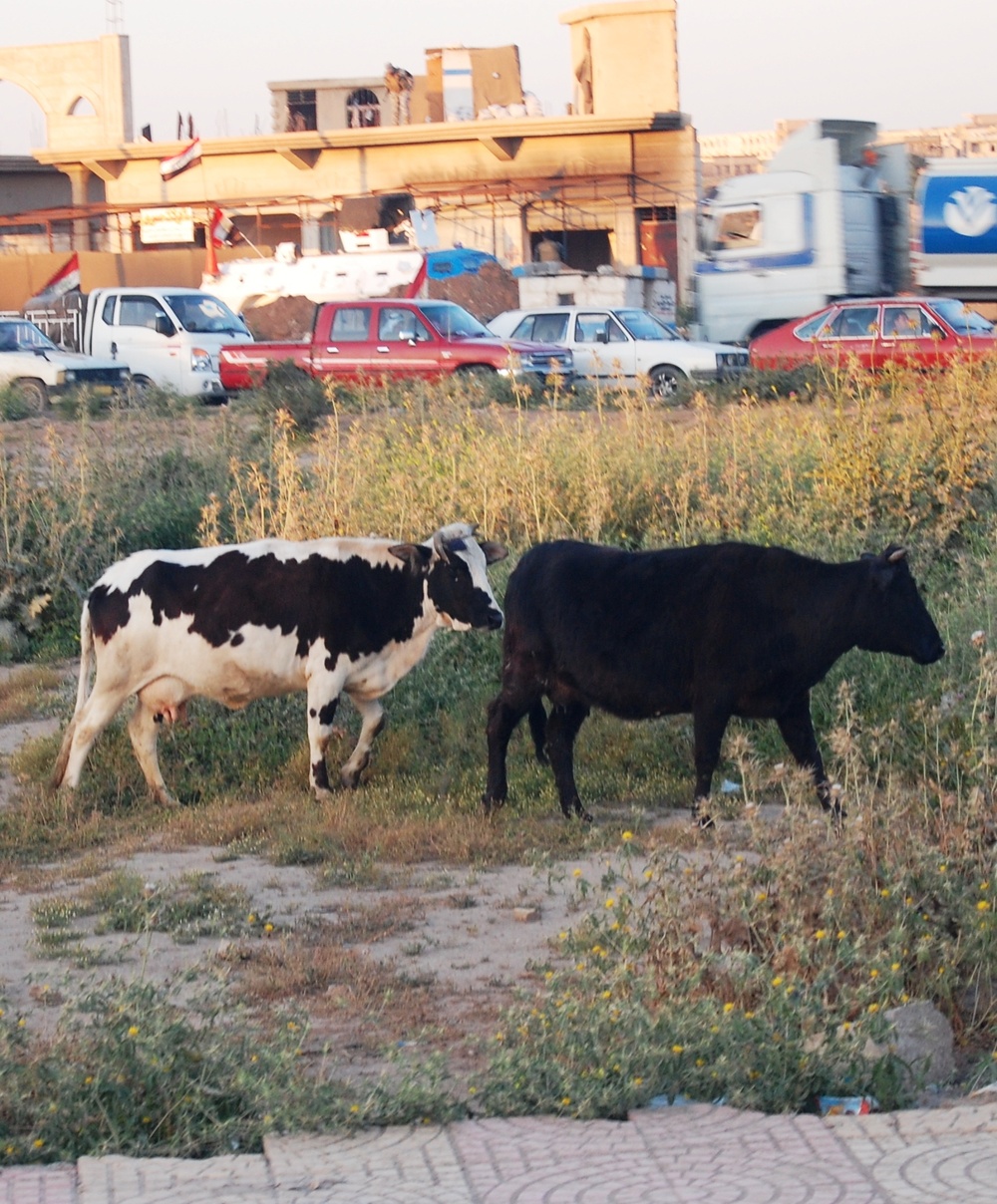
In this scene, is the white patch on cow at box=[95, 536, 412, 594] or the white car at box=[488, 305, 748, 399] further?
the white car at box=[488, 305, 748, 399]

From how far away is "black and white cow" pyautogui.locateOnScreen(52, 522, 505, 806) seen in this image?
8781 millimetres

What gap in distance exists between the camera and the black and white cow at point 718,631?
7863mm

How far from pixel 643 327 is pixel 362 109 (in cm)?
2676

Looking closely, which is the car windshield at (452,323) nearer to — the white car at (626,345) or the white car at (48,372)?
the white car at (626,345)

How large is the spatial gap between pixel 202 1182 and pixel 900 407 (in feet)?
33.1

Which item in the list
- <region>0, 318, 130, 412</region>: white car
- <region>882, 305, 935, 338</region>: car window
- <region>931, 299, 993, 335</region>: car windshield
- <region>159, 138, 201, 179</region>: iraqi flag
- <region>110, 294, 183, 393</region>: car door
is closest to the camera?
<region>882, 305, 935, 338</region>: car window

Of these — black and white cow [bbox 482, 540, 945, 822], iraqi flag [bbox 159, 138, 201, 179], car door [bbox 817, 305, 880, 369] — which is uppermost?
iraqi flag [bbox 159, 138, 201, 179]

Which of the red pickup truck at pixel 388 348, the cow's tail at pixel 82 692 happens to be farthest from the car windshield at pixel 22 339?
the cow's tail at pixel 82 692

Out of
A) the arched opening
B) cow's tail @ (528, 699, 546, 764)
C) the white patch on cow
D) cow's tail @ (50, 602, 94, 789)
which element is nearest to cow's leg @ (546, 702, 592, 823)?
cow's tail @ (528, 699, 546, 764)

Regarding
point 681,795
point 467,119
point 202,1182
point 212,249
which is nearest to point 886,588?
point 681,795

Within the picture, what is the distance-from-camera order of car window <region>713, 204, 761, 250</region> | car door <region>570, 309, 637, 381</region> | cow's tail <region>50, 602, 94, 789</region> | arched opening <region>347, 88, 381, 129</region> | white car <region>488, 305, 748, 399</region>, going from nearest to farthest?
cow's tail <region>50, 602, 94, 789</region>
white car <region>488, 305, 748, 399</region>
car door <region>570, 309, 637, 381</region>
car window <region>713, 204, 761, 250</region>
arched opening <region>347, 88, 381, 129</region>

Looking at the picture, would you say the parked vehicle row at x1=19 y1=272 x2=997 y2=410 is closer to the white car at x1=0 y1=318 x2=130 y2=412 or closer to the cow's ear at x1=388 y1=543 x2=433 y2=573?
the white car at x1=0 y1=318 x2=130 y2=412

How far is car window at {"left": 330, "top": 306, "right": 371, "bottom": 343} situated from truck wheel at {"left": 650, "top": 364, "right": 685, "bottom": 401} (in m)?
4.17

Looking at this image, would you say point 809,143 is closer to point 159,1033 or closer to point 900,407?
point 900,407
